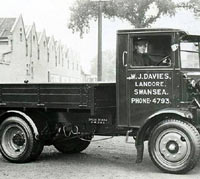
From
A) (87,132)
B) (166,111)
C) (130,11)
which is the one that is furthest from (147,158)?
(130,11)

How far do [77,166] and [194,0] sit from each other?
30265mm

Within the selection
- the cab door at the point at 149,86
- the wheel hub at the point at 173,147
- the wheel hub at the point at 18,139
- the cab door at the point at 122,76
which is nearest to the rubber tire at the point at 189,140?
the wheel hub at the point at 173,147

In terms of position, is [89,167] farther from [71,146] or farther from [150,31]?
[150,31]

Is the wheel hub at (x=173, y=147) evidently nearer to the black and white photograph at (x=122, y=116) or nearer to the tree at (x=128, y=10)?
the black and white photograph at (x=122, y=116)

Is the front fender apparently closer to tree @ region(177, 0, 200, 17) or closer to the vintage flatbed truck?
the vintage flatbed truck

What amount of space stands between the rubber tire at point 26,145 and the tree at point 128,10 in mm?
26089

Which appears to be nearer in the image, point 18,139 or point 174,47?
point 174,47

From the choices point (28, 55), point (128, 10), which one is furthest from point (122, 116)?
point (28, 55)

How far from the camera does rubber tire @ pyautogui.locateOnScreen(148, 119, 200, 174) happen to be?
6.77 meters

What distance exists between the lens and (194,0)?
117 ft

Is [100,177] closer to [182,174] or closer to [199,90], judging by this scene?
[182,174]

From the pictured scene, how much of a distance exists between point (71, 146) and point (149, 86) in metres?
2.81

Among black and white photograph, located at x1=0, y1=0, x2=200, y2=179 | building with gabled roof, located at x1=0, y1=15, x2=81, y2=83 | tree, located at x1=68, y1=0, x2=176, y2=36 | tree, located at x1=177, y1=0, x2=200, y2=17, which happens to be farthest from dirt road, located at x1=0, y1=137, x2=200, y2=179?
building with gabled roof, located at x1=0, y1=15, x2=81, y2=83

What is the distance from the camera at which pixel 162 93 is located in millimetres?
7277
